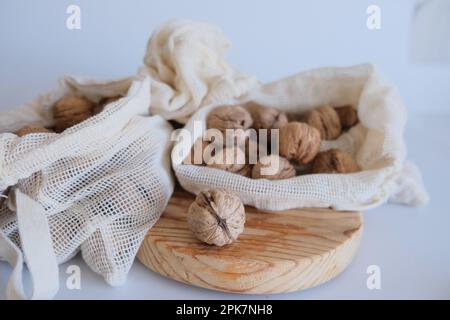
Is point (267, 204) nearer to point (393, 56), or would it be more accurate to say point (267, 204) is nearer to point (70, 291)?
point (70, 291)

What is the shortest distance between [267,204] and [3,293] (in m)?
0.30

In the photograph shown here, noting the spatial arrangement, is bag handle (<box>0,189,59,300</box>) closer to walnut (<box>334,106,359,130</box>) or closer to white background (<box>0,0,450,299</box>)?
walnut (<box>334,106,359,130</box>)

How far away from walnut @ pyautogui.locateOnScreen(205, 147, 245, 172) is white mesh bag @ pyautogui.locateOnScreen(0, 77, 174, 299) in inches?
2.7

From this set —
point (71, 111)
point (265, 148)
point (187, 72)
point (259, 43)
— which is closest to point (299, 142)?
point (265, 148)

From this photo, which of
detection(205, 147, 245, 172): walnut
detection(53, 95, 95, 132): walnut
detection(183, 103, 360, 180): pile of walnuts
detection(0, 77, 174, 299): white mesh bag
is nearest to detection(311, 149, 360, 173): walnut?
detection(183, 103, 360, 180): pile of walnuts

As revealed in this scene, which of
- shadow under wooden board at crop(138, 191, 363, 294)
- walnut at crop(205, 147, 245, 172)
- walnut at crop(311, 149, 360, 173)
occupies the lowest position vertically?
shadow under wooden board at crop(138, 191, 363, 294)

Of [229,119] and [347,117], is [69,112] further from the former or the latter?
[347,117]

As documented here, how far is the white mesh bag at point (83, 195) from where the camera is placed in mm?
542

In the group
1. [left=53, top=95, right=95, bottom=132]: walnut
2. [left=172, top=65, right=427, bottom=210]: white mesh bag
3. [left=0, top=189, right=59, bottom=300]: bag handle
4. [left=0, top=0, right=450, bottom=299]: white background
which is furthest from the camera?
[left=0, top=0, right=450, bottom=299]: white background

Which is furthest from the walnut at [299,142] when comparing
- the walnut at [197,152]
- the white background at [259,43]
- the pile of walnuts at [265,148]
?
the white background at [259,43]

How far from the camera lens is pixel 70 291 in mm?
555

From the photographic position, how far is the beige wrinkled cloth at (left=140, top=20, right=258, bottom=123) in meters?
0.77

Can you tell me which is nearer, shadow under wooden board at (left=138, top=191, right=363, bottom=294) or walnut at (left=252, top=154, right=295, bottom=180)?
shadow under wooden board at (left=138, top=191, right=363, bottom=294)

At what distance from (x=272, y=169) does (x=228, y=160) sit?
0.06 m
